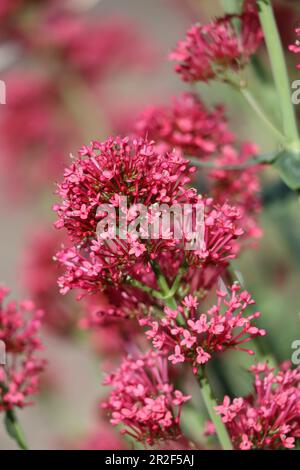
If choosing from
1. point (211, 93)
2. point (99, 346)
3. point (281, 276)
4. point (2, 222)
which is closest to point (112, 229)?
point (99, 346)

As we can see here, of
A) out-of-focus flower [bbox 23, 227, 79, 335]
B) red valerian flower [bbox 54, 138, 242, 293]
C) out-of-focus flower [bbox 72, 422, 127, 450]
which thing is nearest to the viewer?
red valerian flower [bbox 54, 138, 242, 293]

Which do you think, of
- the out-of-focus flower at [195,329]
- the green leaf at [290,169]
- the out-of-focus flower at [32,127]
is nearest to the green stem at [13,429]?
the out-of-focus flower at [195,329]

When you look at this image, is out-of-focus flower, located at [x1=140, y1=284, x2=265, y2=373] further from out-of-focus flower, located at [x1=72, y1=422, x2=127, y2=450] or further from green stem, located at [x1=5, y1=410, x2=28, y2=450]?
out-of-focus flower, located at [x1=72, y1=422, x2=127, y2=450]

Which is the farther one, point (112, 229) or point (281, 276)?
point (281, 276)

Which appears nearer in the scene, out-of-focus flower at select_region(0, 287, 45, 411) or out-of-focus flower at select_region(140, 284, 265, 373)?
out-of-focus flower at select_region(140, 284, 265, 373)

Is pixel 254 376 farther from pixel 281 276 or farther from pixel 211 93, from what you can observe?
pixel 211 93

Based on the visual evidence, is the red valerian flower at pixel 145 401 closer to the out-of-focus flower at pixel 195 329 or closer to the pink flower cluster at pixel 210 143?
the out-of-focus flower at pixel 195 329

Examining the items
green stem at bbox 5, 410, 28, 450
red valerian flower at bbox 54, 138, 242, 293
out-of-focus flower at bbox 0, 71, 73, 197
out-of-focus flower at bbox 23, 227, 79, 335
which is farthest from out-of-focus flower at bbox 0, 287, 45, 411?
out-of-focus flower at bbox 0, 71, 73, 197
